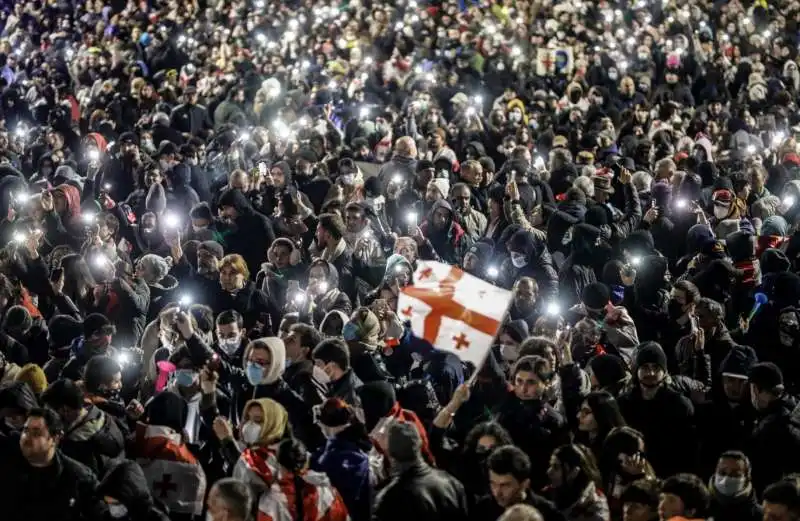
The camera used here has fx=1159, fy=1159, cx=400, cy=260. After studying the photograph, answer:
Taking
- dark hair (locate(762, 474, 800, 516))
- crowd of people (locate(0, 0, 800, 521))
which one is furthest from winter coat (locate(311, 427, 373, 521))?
dark hair (locate(762, 474, 800, 516))

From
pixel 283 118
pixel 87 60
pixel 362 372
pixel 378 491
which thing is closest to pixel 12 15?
pixel 87 60

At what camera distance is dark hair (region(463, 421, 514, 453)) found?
6.00 meters

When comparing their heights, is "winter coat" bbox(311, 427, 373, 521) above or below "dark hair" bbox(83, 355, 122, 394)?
above

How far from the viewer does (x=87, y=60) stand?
61.1 feet

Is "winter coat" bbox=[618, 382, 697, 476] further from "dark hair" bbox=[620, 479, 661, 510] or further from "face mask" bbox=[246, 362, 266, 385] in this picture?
"face mask" bbox=[246, 362, 266, 385]

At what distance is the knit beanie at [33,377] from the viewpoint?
7.01 m

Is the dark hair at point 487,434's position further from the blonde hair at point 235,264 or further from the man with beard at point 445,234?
the man with beard at point 445,234

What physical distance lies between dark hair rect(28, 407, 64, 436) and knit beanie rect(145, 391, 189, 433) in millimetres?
630

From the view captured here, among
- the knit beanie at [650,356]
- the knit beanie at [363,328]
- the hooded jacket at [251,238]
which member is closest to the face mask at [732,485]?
the knit beanie at [650,356]

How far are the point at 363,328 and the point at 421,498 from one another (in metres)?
2.18

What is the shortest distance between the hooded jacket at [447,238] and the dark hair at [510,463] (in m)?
4.47

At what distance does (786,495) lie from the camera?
17.5 ft

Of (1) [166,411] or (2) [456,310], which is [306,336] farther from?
(1) [166,411]

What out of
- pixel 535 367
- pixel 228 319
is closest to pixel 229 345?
pixel 228 319
